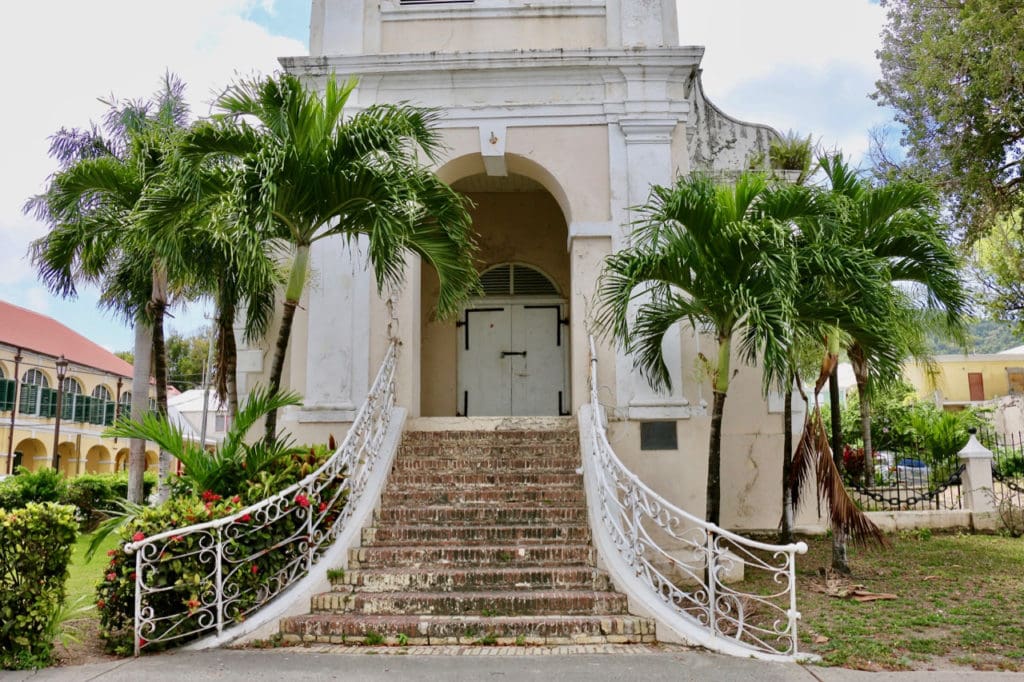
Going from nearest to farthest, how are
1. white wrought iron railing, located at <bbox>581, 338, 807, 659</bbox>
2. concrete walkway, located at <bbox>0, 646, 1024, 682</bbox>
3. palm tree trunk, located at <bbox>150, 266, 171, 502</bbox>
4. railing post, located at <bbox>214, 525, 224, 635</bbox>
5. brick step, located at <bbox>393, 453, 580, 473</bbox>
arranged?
concrete walkway, located at <bbox>0, 646, 1024, 682</bbox> < white wrought iron railing, located at <bbox>581, 338, 807, 659</bbox> < railing post, located at <bbox>214, 525, 224, 635</bbox> < brick step, located at <bbox>393, 453, 580, 473</bbox> < palm tree trunk, located at <bbox>150, 266, 171, 502</bbox>

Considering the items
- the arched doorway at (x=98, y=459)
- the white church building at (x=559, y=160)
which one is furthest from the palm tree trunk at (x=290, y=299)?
the arched doorway at (x=98, y=459)

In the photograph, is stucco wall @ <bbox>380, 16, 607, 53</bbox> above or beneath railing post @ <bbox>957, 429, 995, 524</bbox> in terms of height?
above

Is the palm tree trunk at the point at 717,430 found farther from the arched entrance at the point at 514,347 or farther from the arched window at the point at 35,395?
the arched window at the point at 35,395

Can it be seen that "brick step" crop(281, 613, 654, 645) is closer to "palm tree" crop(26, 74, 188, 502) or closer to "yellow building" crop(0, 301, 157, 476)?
"palm tree" crop(26, 74, 188, 502)

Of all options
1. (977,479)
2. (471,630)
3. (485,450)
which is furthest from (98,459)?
(977,479)

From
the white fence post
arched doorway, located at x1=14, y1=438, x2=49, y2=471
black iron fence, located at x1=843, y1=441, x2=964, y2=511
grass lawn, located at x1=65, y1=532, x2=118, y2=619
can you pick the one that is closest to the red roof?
arched doorway, located at x1=14, y1=438, x2=49, y2=471

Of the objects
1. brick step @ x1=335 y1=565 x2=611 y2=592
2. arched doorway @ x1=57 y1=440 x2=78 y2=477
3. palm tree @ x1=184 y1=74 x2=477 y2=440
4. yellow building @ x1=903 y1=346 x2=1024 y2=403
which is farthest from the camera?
yellow building @ x1=903 y1=346 x2=1024 y2=403

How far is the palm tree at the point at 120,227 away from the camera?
882 centimetres

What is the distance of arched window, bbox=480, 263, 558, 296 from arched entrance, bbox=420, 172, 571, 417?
0.06ft

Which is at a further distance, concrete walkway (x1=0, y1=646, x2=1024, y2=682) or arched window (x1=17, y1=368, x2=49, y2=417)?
arched window (x1=17, y1=368, x2=49, y2=417)

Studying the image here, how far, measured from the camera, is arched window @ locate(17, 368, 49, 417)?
28.6 metres

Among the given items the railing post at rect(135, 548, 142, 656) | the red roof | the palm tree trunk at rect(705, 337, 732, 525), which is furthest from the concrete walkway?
the red roof

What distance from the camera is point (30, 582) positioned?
5.54 m

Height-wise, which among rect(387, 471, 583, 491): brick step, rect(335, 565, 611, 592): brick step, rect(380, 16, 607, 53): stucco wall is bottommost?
rect(335, 565, 611, 592): brick step
